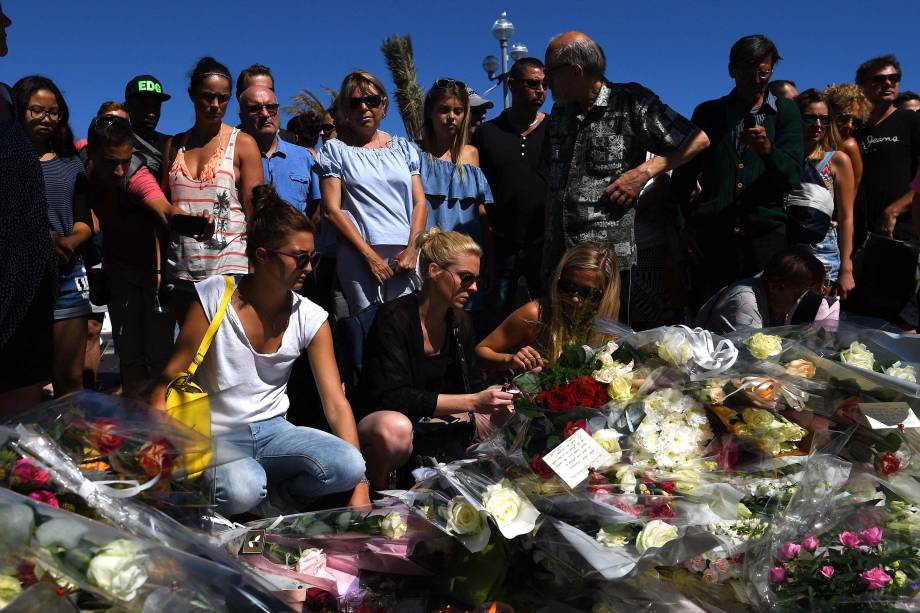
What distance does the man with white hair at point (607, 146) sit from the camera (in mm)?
4117

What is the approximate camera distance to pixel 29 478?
1.77 m

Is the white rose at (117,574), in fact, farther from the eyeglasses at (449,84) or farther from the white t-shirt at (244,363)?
the eyeglasses at (449,84)

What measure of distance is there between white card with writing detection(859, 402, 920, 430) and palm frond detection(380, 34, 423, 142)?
12.3 metres

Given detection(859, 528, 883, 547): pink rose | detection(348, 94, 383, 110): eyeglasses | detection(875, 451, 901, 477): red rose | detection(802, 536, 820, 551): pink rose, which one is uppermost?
detection(348, 94, 383, 110): eyeglasses

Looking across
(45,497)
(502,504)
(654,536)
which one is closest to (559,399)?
(502,504)

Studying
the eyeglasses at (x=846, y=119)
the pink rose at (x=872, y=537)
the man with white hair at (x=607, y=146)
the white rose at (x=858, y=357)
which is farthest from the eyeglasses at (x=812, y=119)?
the pink rose at (x=872, y=537)

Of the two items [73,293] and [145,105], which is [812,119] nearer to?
[145,105]

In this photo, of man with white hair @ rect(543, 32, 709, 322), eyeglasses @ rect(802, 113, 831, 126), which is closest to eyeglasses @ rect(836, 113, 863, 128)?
eyeglasses @ rect(802, 113, 831, 126)

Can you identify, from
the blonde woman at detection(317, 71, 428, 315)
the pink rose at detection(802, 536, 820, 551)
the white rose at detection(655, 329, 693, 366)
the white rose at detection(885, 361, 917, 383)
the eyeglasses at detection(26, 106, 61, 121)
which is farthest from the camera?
the blonde woman at detection(317, 71, 428, 315)

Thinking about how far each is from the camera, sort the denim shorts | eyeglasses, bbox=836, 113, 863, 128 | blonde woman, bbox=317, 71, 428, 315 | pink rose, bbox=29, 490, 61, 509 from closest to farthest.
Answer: pink rose, bbox=29, 490, 61, 509
the denim shorts
blonde woman, bbox=317, 71, 428, 315
eyeglasses, bbox=836, 113, 863, 128

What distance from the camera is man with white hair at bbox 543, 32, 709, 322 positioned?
13.5 ft

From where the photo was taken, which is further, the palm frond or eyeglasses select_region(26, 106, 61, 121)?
the palm frond

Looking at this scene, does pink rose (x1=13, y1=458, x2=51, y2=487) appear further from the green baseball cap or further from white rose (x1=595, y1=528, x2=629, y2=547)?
the green baseball cap

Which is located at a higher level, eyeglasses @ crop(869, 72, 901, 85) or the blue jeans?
eyeglasses @ crop(869, 72, 901, 85)
